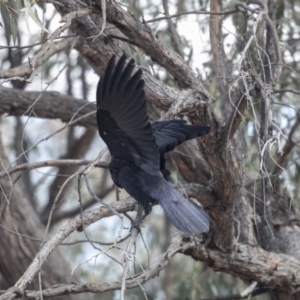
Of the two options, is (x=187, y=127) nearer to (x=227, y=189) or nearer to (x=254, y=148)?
(x=227, y=189)

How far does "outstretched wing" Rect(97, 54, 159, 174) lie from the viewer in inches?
87.7

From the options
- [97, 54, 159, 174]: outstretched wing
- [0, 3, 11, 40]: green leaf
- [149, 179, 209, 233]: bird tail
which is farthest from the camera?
[0, 3, 11, 40]: green leaf

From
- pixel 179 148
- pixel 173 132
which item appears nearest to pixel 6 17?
pixel 173 132

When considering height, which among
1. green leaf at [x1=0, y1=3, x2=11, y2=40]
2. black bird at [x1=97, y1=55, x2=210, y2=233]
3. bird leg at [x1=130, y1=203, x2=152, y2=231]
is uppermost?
green leaf at [x1=0, y1=3, x2=11, y2=40]

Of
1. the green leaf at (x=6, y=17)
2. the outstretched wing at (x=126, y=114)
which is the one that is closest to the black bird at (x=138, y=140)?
the outstretched wing at (x=126, y=114)

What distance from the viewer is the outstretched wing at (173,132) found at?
2514mm

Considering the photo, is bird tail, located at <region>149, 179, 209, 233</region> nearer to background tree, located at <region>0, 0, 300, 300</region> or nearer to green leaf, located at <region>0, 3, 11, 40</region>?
background tree, located at <region>0, 0, 300, 300</region>

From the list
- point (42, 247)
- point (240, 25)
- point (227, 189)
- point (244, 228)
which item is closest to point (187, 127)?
point (227, 189)

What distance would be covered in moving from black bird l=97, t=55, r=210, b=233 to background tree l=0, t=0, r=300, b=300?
0.25 ft

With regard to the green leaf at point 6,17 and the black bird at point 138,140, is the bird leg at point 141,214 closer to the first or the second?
the black bird at point 138,140

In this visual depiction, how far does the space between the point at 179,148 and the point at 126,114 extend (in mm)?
1343

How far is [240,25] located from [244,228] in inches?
52.3

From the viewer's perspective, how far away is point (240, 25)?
409 centimetres

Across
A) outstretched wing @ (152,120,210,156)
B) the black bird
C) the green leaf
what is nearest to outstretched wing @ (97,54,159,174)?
the black bird
